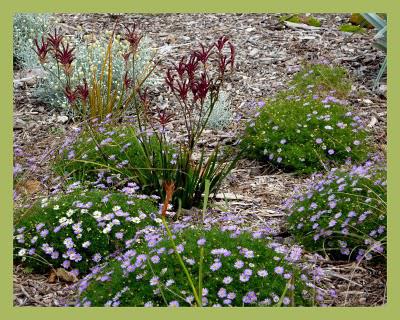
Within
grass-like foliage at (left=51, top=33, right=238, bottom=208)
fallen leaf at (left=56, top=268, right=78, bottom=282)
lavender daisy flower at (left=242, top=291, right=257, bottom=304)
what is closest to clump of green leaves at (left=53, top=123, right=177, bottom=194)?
grass-like foliage at (left=51, top=33, right=238, bottom=208)

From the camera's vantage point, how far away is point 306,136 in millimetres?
5953

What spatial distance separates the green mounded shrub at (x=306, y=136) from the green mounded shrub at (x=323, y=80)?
1.10 feet

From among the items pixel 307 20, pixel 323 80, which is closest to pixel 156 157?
pixel 323 80

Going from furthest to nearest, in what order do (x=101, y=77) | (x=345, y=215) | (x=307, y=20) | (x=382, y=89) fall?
1. (x=307, y=20)
2. (x=382, y=89)
3. (x=101, y=77)
4. (x=345, y=215)

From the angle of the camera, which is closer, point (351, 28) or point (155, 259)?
point (155, 259)

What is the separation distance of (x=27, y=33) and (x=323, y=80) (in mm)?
3040

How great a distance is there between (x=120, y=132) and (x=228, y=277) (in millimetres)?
2368

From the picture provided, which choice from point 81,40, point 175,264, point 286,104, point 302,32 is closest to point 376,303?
point 175,264

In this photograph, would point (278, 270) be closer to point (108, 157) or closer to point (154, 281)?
point (154, 281)

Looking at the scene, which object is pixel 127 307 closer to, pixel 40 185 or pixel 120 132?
pixel 40 185

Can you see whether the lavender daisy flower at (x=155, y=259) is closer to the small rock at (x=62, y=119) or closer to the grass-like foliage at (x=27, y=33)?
the small rock at (x=62, y=119)

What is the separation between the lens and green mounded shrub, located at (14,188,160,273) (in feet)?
15.1

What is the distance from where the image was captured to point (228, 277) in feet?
13.0

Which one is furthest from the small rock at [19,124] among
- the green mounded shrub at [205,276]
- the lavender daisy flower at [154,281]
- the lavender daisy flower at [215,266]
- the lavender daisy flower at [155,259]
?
the lavender daisy flower at [215,266]
